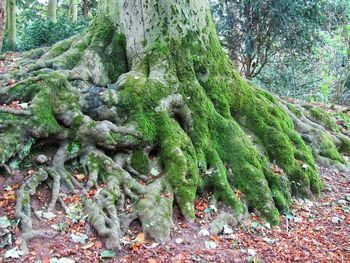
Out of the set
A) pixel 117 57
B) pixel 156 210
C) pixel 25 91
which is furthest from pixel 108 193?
pixel 117 57

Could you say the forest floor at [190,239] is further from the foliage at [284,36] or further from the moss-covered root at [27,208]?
the foliage at [284,36]

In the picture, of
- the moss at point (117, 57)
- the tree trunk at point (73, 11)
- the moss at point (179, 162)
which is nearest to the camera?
the moss at point (179, 162)

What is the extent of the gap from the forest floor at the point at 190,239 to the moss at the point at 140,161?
72 centimetres

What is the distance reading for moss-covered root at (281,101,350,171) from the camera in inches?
288

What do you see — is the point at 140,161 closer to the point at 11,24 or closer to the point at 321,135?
the point at 321,135

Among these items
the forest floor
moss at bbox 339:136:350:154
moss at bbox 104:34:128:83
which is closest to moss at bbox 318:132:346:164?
moss at bbox 339:136:350:154

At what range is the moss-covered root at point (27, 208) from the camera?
11.9 feet

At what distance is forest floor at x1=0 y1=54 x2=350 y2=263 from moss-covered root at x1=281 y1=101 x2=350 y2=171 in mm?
1952

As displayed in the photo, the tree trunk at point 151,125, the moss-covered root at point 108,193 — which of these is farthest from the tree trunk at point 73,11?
the moss-covered root at point 108,193

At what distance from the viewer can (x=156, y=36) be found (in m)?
6.00

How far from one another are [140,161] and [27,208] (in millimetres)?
1644

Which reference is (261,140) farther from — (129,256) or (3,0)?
(3,0)

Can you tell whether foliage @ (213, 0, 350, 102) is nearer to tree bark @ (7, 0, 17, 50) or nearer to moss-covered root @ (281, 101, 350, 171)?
moss-covered root @ (281, 101, 350, 171)

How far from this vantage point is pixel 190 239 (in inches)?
170
